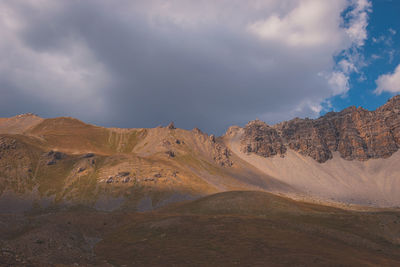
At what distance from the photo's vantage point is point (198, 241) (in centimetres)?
4316

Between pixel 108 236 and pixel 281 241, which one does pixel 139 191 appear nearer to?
pixel 108 236

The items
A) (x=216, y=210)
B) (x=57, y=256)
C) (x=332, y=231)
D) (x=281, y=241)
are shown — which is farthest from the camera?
(x=216, y=210)

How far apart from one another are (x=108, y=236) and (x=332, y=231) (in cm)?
4447

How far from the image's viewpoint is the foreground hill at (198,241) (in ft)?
104

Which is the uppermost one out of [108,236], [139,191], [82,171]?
[82,171]

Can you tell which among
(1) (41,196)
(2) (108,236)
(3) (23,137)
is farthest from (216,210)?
(3) (23,137)

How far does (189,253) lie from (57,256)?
16453 millimetres

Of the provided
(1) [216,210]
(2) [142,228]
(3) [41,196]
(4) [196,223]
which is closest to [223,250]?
(4) [196,223]

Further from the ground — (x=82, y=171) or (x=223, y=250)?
(x=82, y=171)

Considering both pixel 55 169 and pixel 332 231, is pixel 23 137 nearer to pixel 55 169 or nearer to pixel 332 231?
pixel 55 169

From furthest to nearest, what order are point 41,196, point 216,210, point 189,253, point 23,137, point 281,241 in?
1. point 23,137
2. point 41,196
3. point 216,210
4. point 281,241
5. point 189,253

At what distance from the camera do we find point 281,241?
40.2 m

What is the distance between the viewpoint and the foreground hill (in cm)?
3172

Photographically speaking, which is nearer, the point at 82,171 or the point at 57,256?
the point at 57,256
